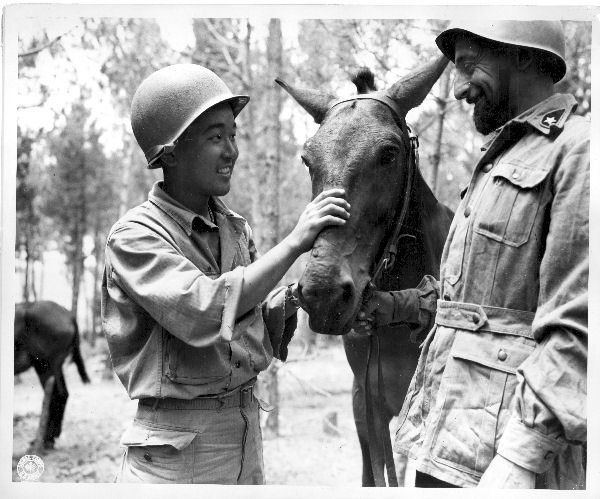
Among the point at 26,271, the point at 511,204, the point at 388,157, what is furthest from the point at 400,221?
the point at 26,271

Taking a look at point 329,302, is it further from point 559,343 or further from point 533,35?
point 533,35

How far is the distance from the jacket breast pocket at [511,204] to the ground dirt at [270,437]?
82.8 inches

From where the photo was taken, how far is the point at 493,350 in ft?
6.36

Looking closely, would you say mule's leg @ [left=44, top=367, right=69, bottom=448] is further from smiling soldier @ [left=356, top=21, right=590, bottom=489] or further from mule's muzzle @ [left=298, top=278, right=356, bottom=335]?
smiling soldier @ [left=356, top=21, right=590, bottom=489]

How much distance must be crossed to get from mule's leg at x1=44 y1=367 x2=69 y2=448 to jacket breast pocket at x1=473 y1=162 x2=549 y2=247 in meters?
2.46

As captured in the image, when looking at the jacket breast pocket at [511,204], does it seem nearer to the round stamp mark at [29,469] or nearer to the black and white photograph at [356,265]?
the black and white photograph at [356,265]

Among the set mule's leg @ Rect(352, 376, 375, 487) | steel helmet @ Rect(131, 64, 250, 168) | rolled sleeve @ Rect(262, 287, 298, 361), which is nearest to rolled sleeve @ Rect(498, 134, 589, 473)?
rolled sleeve @ Rect(262, 287, 298, 361)

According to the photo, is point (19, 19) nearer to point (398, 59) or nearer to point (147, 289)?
point (147, 289)

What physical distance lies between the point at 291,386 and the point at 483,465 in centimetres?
705

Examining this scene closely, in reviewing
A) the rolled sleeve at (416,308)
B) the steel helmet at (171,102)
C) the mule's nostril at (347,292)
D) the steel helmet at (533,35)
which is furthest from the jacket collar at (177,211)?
the steel helmet at (533,35)

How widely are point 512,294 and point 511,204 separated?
25cm

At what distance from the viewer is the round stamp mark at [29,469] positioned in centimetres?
266

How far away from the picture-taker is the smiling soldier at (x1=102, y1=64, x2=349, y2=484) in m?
2.17

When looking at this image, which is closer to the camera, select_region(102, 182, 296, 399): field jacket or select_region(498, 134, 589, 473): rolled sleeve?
select_region(498, 134, 589, 473): rolled sleeve
